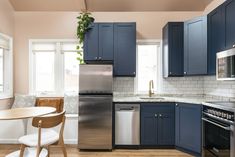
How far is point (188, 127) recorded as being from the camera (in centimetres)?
363

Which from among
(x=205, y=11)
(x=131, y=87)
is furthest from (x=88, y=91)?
(x=205, y=11)

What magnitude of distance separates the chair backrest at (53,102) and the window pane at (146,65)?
1659 millimetres

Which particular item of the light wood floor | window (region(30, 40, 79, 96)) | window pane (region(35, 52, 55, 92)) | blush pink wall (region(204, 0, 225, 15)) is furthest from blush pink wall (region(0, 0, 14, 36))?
blush pink wall (region(204, 0, 225, 15))

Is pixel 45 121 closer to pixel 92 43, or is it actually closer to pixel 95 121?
pixel 95 121

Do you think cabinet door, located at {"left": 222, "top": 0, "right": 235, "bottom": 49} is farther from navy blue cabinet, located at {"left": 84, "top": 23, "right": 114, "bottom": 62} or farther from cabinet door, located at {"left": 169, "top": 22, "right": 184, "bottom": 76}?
navy blue cabinet, located at {"left": 84, "top": 23, "right": 114, "bottom": 62}

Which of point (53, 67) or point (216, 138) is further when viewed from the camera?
point (53, 67)

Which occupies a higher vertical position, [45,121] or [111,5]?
[111,5]

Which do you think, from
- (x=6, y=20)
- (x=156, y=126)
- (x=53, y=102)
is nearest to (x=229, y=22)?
(x=156, y=126)

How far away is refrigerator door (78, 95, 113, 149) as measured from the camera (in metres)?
3.79

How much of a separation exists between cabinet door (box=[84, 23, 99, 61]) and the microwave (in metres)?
2.16

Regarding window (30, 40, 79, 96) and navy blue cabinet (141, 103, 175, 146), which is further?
window (30, 40, 79, 96)

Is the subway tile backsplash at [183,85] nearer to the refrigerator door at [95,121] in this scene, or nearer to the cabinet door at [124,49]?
the cabinet door at [124,49]

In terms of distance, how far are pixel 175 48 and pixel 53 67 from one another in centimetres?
260

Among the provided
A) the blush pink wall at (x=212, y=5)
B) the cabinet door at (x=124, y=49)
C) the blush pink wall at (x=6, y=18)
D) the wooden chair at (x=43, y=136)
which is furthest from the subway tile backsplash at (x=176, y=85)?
the blush pink wall at (x=6, y=18)
